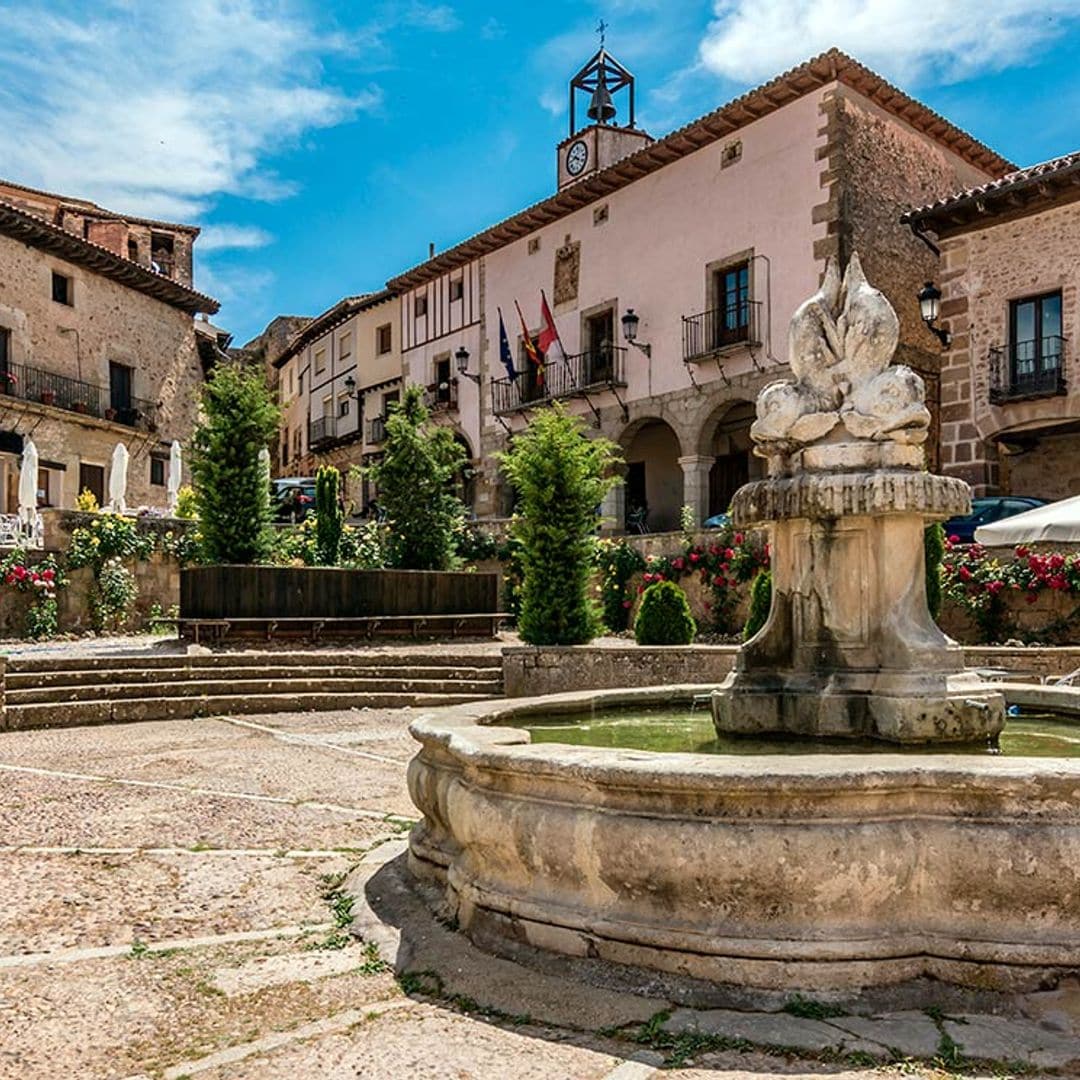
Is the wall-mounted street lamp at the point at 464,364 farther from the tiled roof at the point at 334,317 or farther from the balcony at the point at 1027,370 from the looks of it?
the balcony at the point at 1027,370

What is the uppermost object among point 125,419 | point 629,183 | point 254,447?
point 629,183

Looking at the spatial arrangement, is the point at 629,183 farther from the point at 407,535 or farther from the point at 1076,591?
the point at 1076,591

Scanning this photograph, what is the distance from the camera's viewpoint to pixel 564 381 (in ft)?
84.9

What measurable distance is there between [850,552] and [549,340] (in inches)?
856

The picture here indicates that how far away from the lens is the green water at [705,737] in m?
4.32

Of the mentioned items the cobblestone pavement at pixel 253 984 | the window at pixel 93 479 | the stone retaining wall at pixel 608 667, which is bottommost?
the cobblestone pavement at pixel 253 984

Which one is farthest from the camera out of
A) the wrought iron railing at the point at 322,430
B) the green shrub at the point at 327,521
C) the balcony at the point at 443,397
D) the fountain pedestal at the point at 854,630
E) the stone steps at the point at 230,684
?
the wrought iron railing at the point at 322,430

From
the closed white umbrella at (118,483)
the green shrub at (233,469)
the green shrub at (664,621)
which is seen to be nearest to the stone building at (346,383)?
the closed white umbrella at (118,483)

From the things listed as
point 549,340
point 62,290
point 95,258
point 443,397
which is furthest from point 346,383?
point 549,340

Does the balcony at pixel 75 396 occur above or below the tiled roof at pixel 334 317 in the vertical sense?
below

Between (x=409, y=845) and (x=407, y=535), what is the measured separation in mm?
15405

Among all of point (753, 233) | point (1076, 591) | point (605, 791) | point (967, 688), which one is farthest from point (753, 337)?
point (605, 791)

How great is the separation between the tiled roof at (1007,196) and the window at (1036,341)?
1746 mm

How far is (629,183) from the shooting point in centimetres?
2411
